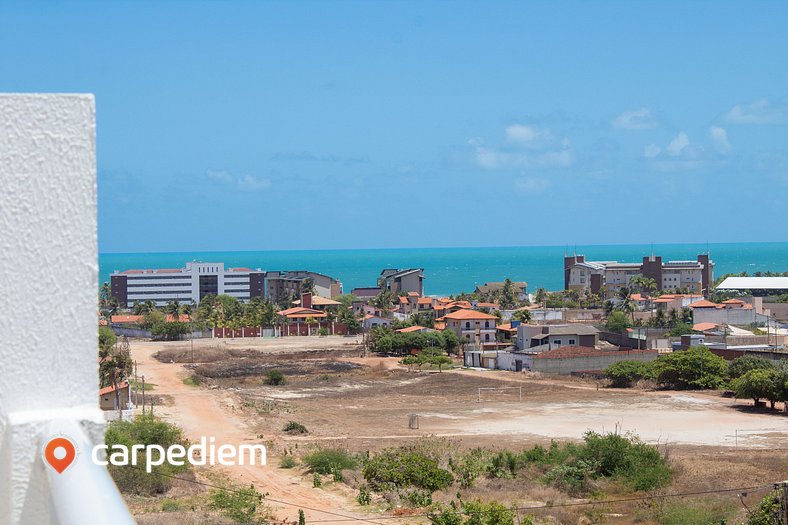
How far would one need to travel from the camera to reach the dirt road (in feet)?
69.7

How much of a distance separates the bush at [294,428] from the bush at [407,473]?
9109 mm

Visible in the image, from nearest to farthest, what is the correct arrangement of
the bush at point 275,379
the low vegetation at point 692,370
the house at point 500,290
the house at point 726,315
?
the low vegetation at point 692,370, the bush at point 275,379, the house at point 726,315, the house at point 500,290

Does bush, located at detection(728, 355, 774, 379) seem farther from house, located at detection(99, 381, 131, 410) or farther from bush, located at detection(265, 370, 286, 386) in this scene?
house, located at detection(99, 381, 131, 410)

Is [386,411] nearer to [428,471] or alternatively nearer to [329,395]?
[329,395]

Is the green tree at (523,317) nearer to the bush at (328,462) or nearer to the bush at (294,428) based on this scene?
the bush at (294,428)

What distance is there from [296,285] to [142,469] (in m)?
93.5

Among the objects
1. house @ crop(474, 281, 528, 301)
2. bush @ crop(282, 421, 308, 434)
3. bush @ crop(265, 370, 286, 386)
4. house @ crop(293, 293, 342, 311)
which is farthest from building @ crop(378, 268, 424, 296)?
bush @ crop(282, 421, 308, 434)

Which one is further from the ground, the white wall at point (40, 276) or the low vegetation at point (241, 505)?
the white wall at point (40, 276)

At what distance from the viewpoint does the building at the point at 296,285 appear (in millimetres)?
114406

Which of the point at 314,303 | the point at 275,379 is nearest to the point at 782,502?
the point at 275,379

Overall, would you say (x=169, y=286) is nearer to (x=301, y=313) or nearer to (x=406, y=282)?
(x=406, y=282)

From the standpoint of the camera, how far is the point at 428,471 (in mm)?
23859

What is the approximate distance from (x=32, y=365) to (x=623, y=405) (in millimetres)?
40404

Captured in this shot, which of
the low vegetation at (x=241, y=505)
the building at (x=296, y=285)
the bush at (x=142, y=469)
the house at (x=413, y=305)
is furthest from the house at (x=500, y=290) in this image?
the low vegetation at (x=241, y=505)
